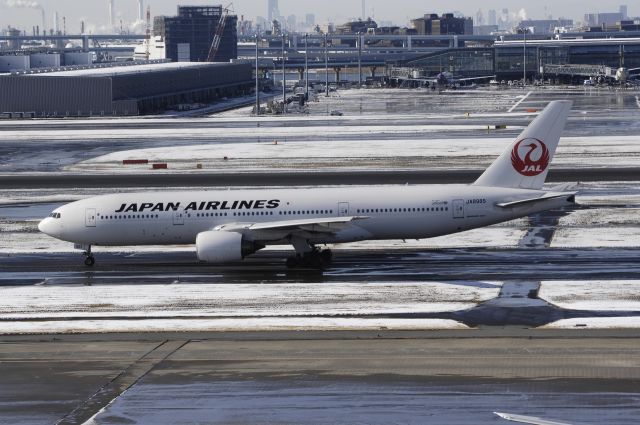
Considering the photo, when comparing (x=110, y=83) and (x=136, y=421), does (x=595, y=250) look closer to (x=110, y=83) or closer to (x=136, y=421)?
(x=136, y=421)

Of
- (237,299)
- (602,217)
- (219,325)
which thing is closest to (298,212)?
(237,299)

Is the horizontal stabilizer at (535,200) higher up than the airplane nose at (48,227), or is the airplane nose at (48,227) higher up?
the horizontal stabilizer at (535,200)

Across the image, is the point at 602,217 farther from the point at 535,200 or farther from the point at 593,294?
the point at 593,294

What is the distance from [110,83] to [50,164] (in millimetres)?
62135

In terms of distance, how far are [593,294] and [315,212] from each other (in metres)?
13.8

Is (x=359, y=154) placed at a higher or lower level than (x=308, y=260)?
higher

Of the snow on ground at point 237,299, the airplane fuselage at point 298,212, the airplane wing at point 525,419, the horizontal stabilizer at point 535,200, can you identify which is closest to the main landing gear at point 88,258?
the airplane fuselage at point 298,212

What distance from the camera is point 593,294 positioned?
141 ft

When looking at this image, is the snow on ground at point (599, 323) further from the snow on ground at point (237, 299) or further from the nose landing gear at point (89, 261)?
the nose landing gear at point (89, 261)

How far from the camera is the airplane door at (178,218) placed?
51.2 meters

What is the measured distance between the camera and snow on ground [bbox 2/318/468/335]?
38594mm

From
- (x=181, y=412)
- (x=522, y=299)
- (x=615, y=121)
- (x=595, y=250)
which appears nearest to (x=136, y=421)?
(x=181, y=412)

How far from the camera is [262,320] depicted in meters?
40.1

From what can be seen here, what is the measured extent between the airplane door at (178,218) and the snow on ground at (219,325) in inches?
443
